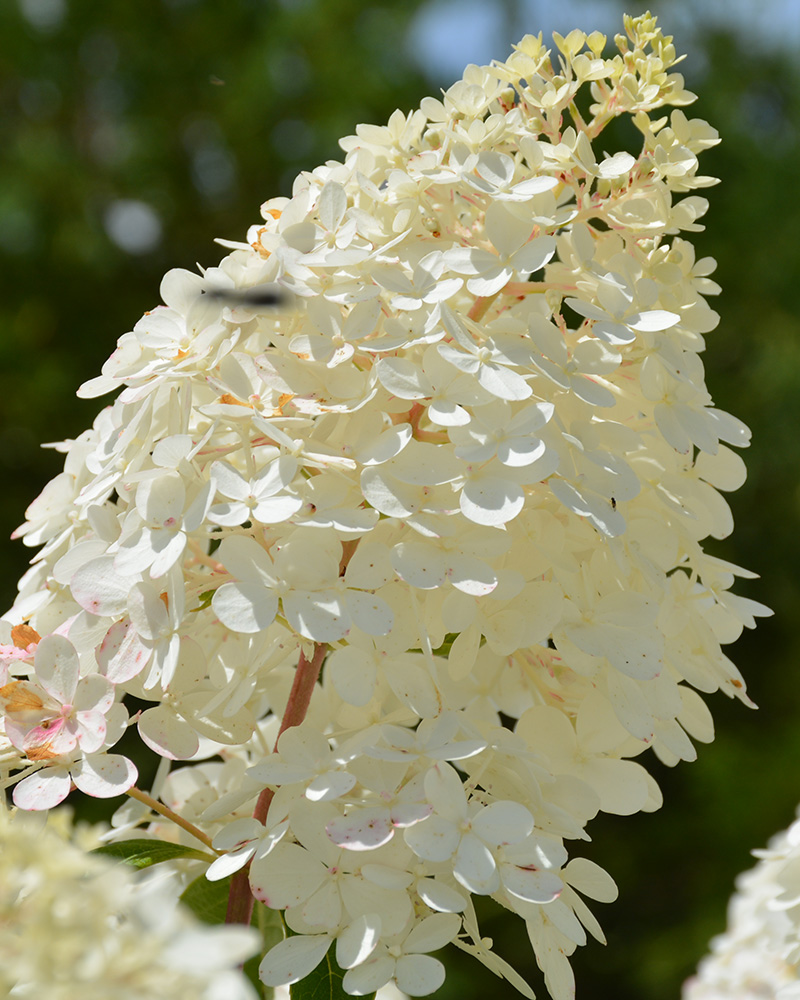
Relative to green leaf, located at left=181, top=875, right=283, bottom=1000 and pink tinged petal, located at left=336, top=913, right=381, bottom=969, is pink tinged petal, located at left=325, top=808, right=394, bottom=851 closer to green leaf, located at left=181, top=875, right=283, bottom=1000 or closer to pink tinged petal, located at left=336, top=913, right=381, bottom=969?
pink tinged petal, located at left=336, top=913, right=381, bottom=969

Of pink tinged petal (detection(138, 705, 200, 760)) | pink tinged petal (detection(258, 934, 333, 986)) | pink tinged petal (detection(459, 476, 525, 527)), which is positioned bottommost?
pink tinged petal (detection(258, 934, 333, 986))

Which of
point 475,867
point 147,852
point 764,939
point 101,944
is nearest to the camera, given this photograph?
point 101,944

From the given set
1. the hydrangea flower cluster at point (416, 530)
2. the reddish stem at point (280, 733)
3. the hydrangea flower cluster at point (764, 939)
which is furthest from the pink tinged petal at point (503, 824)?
the hydrangea flower cluster at point (764, 939)

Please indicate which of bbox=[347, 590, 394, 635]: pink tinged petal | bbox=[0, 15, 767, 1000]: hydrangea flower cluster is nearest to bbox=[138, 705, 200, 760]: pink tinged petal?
bbox=[0, 15, 767, 1000]: hydrangea flower cluster

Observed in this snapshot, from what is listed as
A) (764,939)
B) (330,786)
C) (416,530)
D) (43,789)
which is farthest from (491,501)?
(764,939)

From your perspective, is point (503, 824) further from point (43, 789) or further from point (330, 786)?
point (43, 789)

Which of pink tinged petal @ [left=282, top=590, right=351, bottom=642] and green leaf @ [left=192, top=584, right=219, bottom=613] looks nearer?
pink tinged petal @ [left=282, top=590, right=351, bottom=642]
